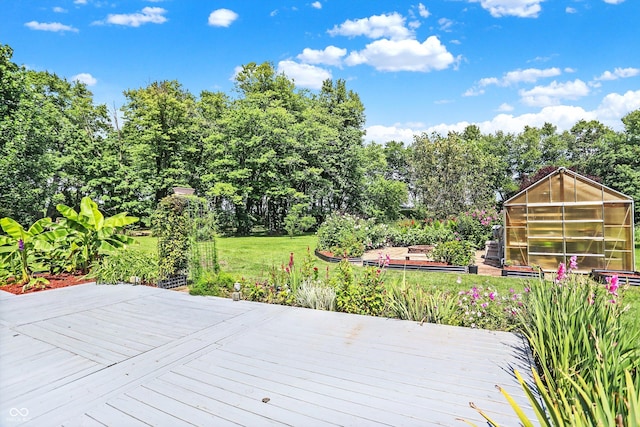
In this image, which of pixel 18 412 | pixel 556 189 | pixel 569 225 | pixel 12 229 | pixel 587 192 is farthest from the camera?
pixel 556 189

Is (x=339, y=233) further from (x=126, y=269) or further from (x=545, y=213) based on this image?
(x=126, y=269)

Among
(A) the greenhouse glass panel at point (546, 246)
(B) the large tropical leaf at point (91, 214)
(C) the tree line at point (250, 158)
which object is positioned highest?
(C) the tree line at point (250, 158)

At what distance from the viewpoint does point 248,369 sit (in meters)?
3.09

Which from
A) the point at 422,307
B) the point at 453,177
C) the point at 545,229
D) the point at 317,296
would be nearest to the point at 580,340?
the point at 422,307

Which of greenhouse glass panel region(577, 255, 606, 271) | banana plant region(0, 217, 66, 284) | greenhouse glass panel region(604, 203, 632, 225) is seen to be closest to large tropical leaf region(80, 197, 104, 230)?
banana plant region(0, 217, 66, 284)

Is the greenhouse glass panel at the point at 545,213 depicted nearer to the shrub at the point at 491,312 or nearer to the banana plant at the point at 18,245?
the shrub at the point at 491,312

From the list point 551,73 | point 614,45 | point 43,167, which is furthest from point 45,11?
point 551,73

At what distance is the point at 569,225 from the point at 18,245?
1287 cm

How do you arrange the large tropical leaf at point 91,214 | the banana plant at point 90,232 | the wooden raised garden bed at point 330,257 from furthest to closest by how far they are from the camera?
1. the wooden raised garden bed at point 330,257
2. the large tropical leaf at point 91,214
3. the banana plant at point 90,232

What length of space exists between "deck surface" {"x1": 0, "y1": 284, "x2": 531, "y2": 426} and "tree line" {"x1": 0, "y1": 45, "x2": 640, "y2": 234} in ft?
50.4

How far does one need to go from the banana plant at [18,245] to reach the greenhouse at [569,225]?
11508 mm

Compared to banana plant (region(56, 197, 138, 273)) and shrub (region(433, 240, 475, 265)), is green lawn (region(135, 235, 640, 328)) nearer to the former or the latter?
shrub (region(433, 240, 475, 265))

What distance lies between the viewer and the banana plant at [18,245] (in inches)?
272

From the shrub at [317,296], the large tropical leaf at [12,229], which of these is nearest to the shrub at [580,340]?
the shrub at [317,296]
